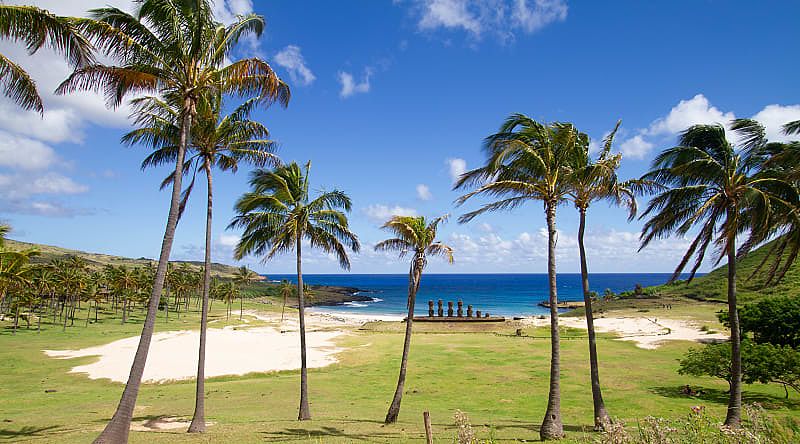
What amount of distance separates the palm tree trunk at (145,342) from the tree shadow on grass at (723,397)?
22323 mm

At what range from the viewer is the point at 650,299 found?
3145 inches

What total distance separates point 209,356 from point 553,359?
30.6 metres

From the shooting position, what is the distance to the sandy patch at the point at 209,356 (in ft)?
102

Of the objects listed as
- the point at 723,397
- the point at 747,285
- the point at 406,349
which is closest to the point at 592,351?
the point at 406,349

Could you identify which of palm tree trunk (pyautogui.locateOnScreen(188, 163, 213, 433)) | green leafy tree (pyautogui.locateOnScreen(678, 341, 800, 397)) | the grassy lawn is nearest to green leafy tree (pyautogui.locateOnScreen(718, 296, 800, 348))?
the grassy lawn

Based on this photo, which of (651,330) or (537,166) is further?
(651,330)

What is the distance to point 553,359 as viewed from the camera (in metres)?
15.1

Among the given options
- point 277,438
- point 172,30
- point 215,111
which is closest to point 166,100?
point 215,111

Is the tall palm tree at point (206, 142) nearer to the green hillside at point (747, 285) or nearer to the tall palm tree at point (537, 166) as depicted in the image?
the tall palm tree at point (537, 166)

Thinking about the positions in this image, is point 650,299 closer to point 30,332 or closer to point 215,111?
point 215,111

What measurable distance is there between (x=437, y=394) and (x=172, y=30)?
20216mm

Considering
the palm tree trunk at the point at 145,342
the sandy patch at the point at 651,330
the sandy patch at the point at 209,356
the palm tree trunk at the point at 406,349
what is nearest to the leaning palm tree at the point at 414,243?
the palm tree trunk at the point at 406,349

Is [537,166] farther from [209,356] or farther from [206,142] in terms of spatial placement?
[209,356]

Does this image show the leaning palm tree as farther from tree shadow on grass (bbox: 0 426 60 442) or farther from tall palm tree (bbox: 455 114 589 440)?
tree shadow on grass (bbox: 0 426 60 442)
